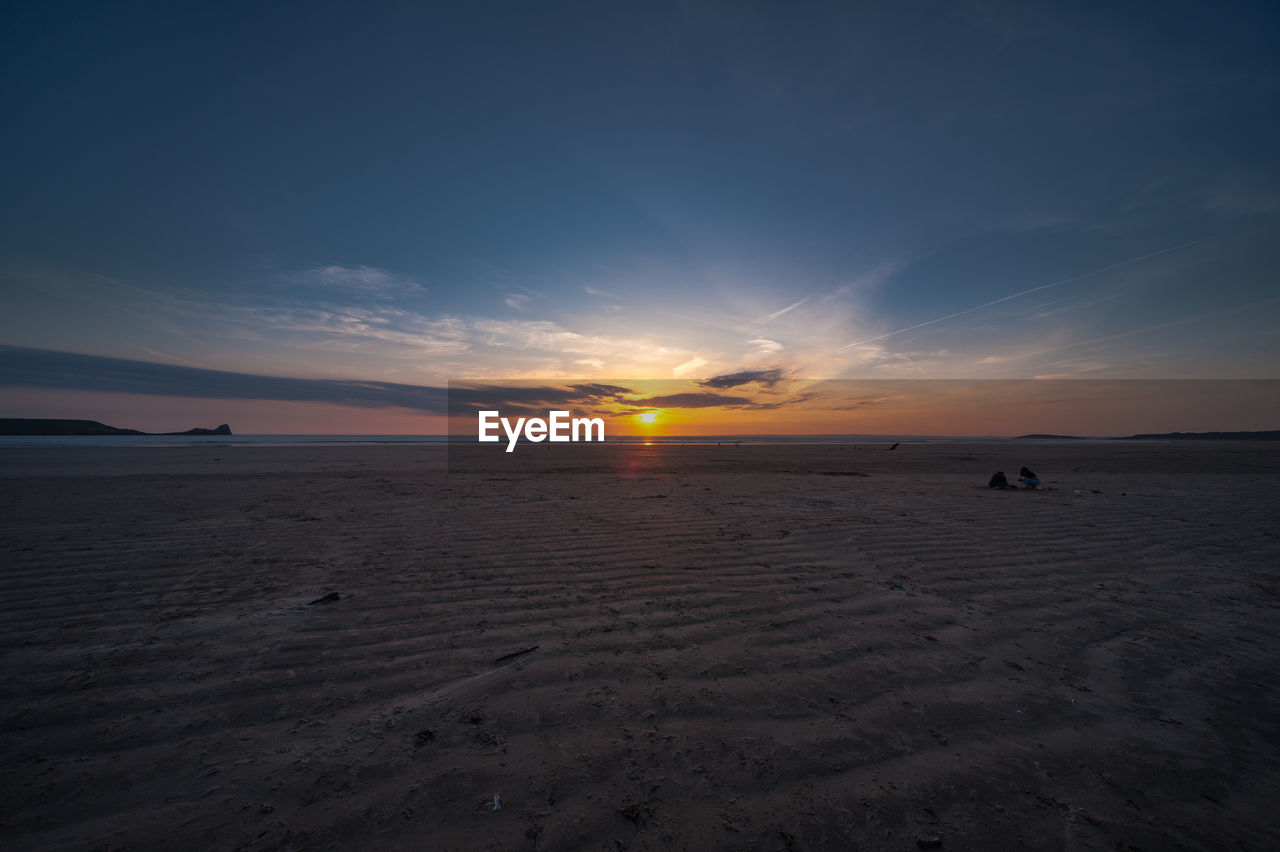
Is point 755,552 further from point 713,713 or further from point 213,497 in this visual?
point 213,497

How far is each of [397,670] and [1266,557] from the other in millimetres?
8837

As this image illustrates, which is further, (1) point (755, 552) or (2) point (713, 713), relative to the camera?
(1) point (755, 552)

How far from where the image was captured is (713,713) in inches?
95.4

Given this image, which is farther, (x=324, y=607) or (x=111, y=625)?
(x=324, y=607)

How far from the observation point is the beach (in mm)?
1804

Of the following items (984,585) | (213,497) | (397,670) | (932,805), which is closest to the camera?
(932,805)

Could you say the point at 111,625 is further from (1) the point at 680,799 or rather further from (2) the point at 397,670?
(1) the point at 680,799

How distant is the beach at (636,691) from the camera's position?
1804 mm

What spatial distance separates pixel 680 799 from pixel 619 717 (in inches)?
22.7

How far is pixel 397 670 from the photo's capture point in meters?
2.84

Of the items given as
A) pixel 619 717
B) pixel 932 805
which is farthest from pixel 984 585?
pixel 619 717

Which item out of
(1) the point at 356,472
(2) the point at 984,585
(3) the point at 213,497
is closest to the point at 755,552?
(2) the point at 984,585

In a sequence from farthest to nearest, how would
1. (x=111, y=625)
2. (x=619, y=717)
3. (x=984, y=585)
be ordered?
(x=984, y=585)
(x=111, y=625)
(x=619, y=717)

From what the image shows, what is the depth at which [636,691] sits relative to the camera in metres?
2.61
